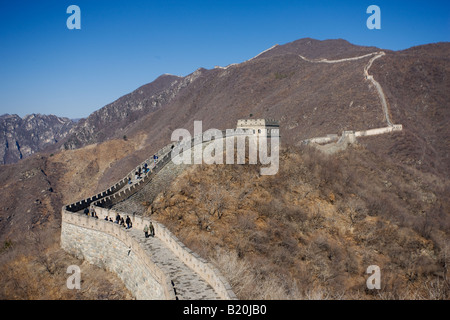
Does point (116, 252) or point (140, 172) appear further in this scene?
point (140, 172)

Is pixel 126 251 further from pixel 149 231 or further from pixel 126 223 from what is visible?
pixel 126 223

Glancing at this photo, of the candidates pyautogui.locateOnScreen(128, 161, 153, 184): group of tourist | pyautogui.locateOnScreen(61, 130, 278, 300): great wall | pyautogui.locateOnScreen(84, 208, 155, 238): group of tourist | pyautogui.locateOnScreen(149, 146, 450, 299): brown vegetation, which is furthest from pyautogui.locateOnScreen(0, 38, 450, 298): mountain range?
pyautogui.locateOnScreen(84, 208, 155, 238): group of tourist

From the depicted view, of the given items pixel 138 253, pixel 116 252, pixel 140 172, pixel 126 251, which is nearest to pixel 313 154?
pixel 140 172

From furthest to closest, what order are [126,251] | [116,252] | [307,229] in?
1. [307,229]
2. [116,252]
3. [126,251]

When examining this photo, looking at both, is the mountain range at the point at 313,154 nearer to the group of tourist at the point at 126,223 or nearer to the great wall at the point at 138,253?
the great wall at the point at 138,253

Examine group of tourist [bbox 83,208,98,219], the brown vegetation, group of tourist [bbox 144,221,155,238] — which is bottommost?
the brown vegetation

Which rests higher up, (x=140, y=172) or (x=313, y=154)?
(x=313, y=154)

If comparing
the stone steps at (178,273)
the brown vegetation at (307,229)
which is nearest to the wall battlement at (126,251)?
the stone steps at (178,273)

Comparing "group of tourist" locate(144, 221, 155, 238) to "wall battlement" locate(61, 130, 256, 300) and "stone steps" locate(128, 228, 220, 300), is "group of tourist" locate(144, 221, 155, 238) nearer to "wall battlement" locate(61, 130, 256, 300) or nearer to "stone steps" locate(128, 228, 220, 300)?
"wall battlement" locate(61, 130, 256, 300)

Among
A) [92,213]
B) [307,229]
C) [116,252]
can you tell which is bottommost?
[307,229]
